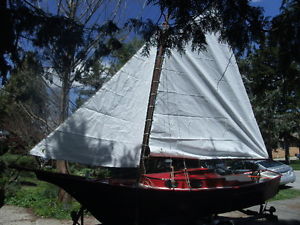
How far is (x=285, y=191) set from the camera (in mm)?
12797

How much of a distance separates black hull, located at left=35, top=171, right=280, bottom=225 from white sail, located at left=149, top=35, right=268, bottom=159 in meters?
1.08

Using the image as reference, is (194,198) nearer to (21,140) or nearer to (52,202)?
(52,202)

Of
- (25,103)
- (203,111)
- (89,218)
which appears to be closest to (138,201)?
(203,111)

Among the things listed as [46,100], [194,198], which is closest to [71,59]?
[194,198]

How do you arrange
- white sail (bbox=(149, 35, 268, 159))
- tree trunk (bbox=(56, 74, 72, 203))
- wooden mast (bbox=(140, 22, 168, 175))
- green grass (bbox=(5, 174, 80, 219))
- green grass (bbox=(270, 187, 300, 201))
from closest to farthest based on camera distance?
wooden mast (bbox=(140, 22, 168, 175)) < white sail (bbox=(149, 35, 268, 159)) < green grass (bbox=(5, 174, 80, 219)) < tree trunk (bbox=(56, 74, 72, 203)) < green grass (bbox=(270, 187, 300, 201))

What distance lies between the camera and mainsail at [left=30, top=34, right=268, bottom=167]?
5.88m

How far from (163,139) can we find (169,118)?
19.2 inches

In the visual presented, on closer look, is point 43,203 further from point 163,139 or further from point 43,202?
point 163,139

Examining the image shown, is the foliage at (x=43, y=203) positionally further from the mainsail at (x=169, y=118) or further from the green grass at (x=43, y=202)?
the mainsail at (x=169, y=118)

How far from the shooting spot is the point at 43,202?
970cm

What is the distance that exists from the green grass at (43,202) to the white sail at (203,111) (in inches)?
138

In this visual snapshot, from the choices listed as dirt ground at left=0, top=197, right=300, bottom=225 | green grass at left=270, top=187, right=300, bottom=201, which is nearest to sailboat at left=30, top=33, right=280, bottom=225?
dirt ground at left=0, top=197, right=300, bottom=225

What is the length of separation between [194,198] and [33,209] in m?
5.07

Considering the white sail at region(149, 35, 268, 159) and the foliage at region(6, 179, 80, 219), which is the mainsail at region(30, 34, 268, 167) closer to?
the white sail at region(149, 35, 268, 159)
